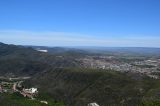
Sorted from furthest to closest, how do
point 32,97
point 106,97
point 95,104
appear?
1. point 32,97
2. point 106,97
3. point 95,104

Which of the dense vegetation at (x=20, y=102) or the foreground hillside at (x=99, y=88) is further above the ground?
the foreground hillside at (x=99, y=88)

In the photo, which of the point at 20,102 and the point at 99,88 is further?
the point at 99,88

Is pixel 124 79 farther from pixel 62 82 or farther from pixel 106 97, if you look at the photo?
pixel 62 82

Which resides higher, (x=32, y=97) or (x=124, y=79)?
(x=124, y=79)

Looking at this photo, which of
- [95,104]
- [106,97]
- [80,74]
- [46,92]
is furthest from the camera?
[80,74]

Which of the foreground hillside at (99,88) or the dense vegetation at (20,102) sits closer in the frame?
the dense vegetation at (20,102)

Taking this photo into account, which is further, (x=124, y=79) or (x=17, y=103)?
(x=124, y=79)

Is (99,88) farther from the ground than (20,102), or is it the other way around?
(99,88)

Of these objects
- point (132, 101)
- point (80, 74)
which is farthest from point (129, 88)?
point (80, 74)
